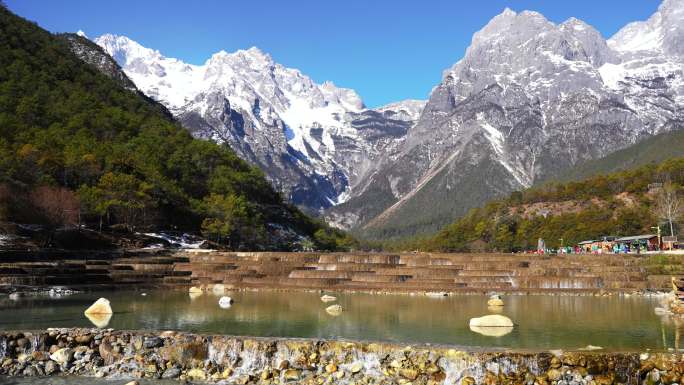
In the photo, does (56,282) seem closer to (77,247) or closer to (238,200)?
(77,247)

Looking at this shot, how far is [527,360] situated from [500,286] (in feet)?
100

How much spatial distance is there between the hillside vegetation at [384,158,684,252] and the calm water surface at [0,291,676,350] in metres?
97.5

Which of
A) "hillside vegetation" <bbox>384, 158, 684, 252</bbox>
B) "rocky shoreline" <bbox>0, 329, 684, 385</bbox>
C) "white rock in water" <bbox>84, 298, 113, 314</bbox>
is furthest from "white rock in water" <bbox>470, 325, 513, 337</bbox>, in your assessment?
"hillside vegetation" <bbox>384, 158, 684, 252</bbox>

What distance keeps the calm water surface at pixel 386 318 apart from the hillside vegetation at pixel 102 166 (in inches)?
1259

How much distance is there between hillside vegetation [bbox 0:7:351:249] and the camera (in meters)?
74.2

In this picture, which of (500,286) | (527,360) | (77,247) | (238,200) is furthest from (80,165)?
(527,360)

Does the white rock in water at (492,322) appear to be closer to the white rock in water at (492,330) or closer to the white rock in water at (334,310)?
the white rock in water at (492,330)

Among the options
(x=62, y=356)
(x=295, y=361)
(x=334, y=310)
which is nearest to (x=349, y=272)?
(x=334, y=310)

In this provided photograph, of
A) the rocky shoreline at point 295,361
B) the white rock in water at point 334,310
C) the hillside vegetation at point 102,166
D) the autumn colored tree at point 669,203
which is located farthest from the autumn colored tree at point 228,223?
the autumn colored tree at point 669,203

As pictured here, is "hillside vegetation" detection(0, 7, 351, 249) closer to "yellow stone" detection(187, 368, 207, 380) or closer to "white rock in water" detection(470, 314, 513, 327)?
"yellow stone" detection(187, 368, 207, 380)

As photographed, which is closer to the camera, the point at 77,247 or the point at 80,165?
the point at 77,247

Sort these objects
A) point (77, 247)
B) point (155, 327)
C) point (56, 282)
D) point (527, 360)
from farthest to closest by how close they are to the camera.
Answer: point (77, 247)
point (56, 282)
point (155, 327)
point (527, 360)

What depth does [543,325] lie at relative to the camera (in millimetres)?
28828

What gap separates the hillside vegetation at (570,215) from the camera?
137 m
